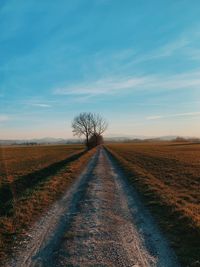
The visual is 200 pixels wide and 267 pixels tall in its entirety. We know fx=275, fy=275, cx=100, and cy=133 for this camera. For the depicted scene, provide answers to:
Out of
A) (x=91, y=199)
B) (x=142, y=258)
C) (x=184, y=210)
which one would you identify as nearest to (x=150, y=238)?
(x=142, y=258)

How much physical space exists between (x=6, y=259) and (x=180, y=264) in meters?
4.12

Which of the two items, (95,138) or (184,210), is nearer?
(184,210)

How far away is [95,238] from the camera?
25.5 feet

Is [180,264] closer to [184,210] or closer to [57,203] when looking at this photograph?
[184,210]

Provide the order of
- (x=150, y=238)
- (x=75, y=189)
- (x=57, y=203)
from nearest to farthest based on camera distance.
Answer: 1. (x=150, y=238)
2. (x=57, y=203)
3. (x=75, y=189)

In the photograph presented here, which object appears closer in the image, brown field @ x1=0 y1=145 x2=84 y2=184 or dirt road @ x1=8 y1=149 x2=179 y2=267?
dirt road @ x1=8 y1=149 x2=179 y2=267

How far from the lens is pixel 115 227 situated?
8.78 m

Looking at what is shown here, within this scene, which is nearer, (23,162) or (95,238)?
(95,238)

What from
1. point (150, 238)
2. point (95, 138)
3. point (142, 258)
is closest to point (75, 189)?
point (150, 238)

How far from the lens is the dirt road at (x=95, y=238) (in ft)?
21.2

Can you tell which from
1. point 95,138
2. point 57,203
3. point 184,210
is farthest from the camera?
point 95,138

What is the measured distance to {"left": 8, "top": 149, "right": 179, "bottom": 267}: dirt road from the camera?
21.2 ft

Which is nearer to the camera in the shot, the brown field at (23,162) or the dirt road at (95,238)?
the dirt road at (95,238)

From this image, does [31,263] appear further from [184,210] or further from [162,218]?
[184,210]
